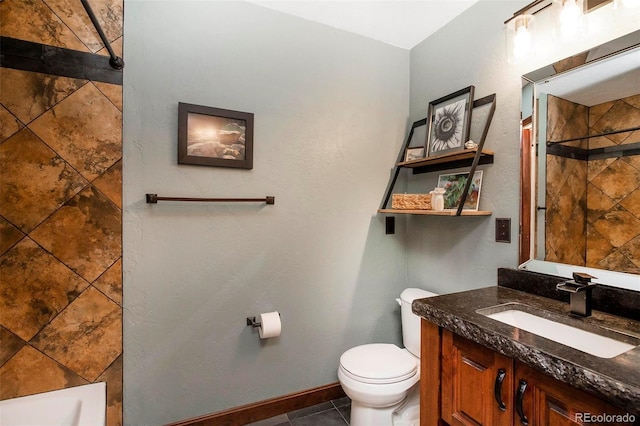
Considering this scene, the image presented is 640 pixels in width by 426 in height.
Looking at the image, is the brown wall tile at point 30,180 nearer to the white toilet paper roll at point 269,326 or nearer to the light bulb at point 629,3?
the white toilet paper roll at point 269,326

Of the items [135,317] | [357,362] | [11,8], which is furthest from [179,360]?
[11,8]

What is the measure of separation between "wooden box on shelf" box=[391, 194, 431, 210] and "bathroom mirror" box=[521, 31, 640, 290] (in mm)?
483

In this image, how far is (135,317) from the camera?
59.3 inches

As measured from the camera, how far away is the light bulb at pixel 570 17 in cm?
123

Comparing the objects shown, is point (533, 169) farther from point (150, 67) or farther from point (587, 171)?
point (150, 67)

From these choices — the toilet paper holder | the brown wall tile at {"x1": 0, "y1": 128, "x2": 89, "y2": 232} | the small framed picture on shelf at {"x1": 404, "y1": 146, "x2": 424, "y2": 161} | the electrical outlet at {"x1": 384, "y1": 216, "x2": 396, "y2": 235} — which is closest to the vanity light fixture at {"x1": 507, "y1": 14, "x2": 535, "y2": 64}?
the small framed picture on shelf at {"x1": 404, "y1": 146, "x2": 424, "y2": 161}

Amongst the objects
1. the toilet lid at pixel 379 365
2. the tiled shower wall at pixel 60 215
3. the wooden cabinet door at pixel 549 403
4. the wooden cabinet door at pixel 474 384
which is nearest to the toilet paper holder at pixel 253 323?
the toilet lid at pixel 379 365

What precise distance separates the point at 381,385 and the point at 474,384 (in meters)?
0.55

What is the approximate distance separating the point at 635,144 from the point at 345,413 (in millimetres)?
1929

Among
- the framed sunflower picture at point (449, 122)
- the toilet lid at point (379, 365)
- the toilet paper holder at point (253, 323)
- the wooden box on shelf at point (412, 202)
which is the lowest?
the toilet lid at point (379, 365)

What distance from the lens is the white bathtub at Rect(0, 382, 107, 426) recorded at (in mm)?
1190

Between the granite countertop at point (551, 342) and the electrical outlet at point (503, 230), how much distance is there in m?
0.29

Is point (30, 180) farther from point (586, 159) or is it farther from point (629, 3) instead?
point (629, 3)

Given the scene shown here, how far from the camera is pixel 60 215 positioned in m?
1.37
